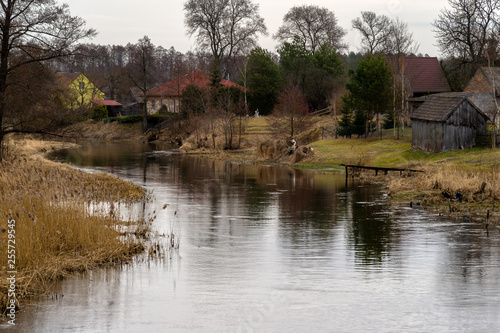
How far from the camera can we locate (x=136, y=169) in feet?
157

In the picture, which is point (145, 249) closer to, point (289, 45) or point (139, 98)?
point (289, 45)

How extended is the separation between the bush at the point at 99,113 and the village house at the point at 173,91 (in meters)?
6.89

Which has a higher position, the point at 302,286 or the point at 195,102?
the point at 195,102

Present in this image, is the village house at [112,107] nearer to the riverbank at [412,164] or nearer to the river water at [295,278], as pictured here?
the riverbank at [412,164]

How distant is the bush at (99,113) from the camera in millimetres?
96812

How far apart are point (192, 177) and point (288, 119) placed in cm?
1988

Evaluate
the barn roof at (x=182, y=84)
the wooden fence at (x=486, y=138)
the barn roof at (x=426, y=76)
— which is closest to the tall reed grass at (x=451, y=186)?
the wooden fence at (x=486, y=138)

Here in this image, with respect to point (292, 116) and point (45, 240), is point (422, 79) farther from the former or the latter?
point (45, 240)

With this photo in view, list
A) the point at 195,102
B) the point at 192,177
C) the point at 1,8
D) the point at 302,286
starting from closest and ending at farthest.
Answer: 1. the point at 302,286
2. the point at 1,8
3. the point at 192,177
4. the point at 195,102

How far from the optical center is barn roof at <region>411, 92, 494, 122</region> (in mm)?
45094

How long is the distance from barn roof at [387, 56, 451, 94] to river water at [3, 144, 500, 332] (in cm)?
4699

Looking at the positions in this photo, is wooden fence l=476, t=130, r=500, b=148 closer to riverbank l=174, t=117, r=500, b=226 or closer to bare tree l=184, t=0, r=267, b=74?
riverbank l=174, t=117, r=500, b=226

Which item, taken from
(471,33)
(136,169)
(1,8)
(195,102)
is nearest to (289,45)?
(195,102)

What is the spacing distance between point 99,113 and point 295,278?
84.9 metres
